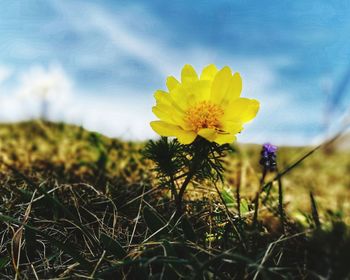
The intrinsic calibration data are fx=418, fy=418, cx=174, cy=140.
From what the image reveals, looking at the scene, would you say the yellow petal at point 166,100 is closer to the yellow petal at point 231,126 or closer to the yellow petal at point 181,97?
the yellow petal at point 181,97

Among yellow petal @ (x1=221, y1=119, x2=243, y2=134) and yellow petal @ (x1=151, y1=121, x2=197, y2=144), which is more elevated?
yellow petal @ (x1=221, y1=119, x2=243, y2=134)

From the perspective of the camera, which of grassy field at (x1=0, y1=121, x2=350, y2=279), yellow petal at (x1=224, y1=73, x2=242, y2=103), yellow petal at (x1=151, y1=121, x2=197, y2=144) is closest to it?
grassy field at (x1=0, y1=121, x2=350, y2=279)

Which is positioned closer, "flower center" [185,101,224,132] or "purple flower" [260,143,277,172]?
"flower center" [185,101,224,132]

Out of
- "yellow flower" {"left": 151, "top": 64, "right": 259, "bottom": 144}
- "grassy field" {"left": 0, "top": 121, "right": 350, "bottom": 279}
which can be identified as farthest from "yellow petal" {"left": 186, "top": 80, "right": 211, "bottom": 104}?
"grassy field" {"left": 0, "top": 121, "right": 350, "bottom": 279}

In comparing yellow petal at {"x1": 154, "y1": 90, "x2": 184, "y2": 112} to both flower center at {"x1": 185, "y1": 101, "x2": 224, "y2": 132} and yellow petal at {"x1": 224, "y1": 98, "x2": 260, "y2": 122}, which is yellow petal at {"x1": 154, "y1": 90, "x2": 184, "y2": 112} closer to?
flower center at {"x1": 185, "y1": 101, "x2": 224, "y2": 132}

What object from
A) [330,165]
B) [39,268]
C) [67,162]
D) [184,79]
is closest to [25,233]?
[39,268]

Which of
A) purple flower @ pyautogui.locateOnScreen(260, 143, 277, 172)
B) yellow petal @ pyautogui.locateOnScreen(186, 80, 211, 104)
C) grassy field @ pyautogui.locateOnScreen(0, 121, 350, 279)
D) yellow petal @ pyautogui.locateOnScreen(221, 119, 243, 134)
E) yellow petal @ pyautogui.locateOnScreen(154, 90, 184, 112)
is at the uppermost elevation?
yellow petal @ pyautogui.locateOnScreen(186, 80, 211, 104)

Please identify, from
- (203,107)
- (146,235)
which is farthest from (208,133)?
(146,235)

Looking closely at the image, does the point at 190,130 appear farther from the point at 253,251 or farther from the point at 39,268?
the point at 39,268
